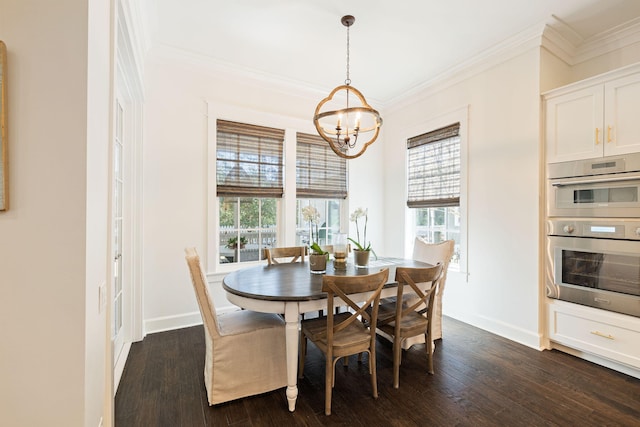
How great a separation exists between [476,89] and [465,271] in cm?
218

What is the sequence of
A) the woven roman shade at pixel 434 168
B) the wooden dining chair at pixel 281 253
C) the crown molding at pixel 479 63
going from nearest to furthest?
the crown molding at pixel 479 63
the wooden dining chair at pixel 281 253
the woven roman shade at pixel 434 168

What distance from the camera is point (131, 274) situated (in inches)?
115

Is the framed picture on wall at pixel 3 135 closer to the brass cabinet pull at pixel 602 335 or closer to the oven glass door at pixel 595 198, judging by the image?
the oven glass door at pixel 595 198

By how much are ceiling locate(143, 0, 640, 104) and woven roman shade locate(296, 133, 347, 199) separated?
946 mm

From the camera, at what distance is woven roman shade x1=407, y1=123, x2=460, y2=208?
3.74m

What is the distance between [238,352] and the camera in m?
2.05

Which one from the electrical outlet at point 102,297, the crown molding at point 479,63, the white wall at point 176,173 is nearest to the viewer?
the electrical outlet at point 102,297

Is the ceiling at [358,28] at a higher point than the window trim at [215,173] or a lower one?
higher

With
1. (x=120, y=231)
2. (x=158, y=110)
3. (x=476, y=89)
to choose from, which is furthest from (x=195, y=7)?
(x=476, y=89)

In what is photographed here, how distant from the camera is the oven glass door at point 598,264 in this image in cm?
236

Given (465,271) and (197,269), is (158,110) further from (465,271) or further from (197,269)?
(465,271)

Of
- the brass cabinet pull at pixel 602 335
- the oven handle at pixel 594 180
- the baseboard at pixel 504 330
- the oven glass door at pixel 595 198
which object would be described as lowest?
the baseboard at pixel 504 330

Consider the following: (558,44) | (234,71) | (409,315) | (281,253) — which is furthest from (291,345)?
(558,44)

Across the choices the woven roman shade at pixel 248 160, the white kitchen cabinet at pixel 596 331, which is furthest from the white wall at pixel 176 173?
the white kitchen cabinet at pixel 596 331
